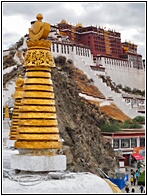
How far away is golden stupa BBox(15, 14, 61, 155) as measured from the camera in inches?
262

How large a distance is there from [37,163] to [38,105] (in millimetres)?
889

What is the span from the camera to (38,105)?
6.79 m

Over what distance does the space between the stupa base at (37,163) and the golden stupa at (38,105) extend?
0.46 feet

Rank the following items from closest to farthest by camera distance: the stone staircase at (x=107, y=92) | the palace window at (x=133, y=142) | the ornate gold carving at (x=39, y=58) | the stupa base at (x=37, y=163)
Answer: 1. the stupa base at (x=37, y=163)
2. the ornate gold carving at (x=39, y=58)
3. the palace window at (x=133, y=142)
4. the stone staircase at (x=107, y=92)

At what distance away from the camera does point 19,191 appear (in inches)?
235

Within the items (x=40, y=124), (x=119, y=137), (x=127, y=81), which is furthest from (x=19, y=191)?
(x=127, y=81)

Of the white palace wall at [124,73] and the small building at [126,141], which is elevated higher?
the white palace wall at [124,73]

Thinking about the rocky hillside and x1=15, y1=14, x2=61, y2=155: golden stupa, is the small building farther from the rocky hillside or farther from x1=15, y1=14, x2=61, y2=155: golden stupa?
x1=15, y1=14, x2=61, y2=155: golden stupa

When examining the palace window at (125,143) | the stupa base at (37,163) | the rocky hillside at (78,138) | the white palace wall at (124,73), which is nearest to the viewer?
the stupa base at (37,163)

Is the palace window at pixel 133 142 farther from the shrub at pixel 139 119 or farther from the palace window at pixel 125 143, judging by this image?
the shrub at pixel 139 119

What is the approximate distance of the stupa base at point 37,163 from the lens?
256 inches

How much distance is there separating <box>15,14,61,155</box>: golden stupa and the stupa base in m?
0.14

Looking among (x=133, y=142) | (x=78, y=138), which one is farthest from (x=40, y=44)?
(x=133, y=142)

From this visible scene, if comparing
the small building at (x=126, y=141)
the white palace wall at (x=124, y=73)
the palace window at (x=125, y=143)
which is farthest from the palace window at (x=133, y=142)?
the white palace wall at (x=124, y=73)
